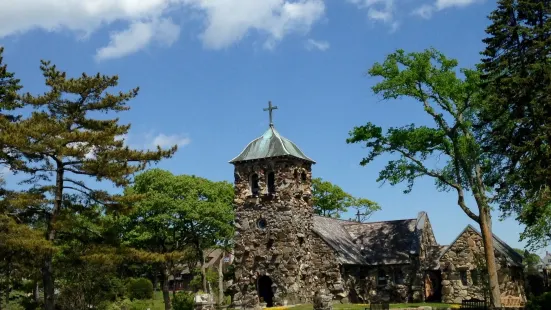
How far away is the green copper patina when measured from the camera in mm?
39344

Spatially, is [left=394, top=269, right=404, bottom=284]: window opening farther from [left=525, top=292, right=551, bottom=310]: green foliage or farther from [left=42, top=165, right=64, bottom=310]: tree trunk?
[left=42, top=165, right=64, bottom=310]: tree trunk

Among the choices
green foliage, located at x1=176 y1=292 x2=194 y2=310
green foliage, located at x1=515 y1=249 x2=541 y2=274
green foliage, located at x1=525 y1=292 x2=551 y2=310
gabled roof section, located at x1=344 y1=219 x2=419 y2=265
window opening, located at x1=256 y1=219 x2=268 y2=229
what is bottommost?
green foliage, located at x1=525 y1=292 x2=551 y2=310

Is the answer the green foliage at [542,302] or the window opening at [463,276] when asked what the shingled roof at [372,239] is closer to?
the window opening at [463,276]

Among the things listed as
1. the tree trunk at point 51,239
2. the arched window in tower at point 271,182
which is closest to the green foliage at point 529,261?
the arched window in tower at point 271,182

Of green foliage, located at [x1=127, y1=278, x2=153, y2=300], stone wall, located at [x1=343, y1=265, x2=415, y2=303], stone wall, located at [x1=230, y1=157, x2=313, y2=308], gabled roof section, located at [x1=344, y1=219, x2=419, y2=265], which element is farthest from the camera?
green foliage, located at [x1=127, y1=278, x2=153, y2=300]

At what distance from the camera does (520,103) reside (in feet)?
85.9

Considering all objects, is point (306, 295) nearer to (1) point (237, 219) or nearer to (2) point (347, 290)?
(2) point (347, 290)

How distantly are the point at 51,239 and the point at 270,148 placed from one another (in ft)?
56.6

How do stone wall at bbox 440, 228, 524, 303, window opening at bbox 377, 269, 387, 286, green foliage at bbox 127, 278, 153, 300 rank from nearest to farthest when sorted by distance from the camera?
1. stone wall at bbox 440, 228, 524, 303
2. window opening at bbox 377, 269, 387, 286
3. green foliage at bbox 127, 278, 153, 300

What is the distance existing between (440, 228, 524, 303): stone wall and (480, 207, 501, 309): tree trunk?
765cm

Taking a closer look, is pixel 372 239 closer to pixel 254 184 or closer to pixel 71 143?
pixel 254 184

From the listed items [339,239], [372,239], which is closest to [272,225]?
[339,239]

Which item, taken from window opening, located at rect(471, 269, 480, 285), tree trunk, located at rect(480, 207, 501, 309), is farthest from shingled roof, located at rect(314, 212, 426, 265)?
tree trunk, located at rect(480, 207, 501, 309)

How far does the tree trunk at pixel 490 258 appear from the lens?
29.5 meters
